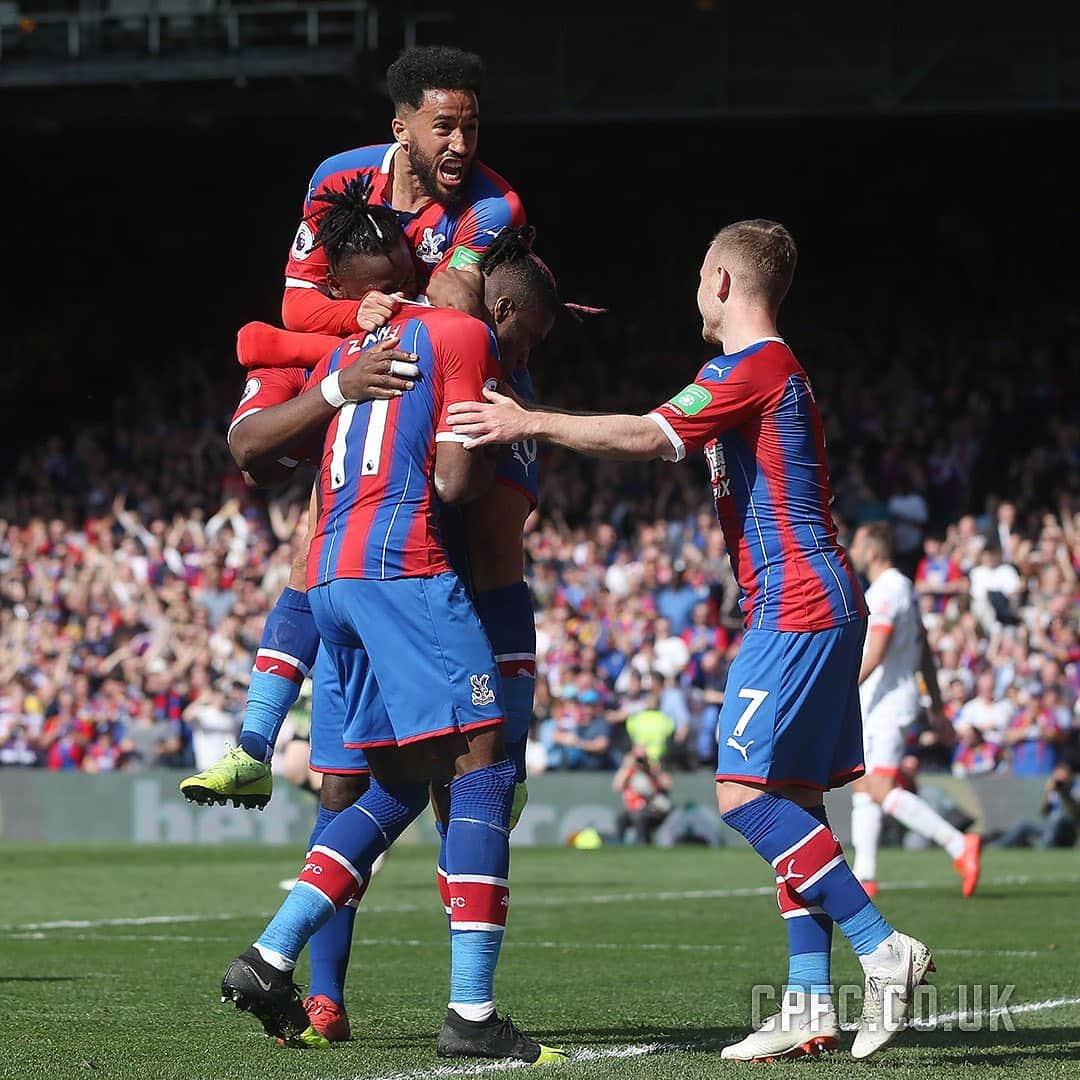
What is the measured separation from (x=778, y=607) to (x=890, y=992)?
1.10 meters

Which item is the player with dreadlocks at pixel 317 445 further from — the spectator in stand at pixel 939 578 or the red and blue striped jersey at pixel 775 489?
the spectator in stand at pixel 939 578

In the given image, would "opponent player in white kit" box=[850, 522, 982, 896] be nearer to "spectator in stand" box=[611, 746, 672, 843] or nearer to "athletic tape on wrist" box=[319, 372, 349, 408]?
"spectator in stand" box=[611, 746, 672, 843]

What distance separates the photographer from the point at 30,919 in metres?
10.9

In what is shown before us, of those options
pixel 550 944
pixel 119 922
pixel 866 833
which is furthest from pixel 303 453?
pixel 866 833

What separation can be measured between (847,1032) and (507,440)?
2.19m

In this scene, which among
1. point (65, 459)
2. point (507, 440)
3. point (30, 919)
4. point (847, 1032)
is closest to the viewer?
point (507, 440)

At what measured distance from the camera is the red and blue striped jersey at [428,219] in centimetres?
623

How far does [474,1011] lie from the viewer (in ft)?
17.2

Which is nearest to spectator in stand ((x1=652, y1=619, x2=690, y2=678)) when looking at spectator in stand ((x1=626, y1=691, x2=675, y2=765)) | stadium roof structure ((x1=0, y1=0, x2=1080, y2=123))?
spectator in stand ((x1=626, y1=691, x2=675, y2=765))

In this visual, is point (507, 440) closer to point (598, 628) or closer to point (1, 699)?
point (598, 628)

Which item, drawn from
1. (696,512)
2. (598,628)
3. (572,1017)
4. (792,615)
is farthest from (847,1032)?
(696,512)

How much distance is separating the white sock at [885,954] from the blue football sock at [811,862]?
0.04m

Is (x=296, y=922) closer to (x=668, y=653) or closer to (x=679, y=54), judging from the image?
(x=668, y=653)

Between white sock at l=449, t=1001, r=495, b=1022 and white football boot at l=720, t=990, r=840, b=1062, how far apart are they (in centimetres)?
68
